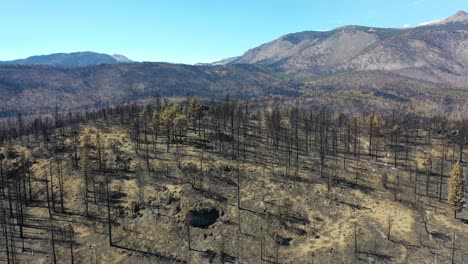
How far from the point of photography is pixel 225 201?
352 ft

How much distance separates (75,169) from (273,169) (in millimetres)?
77748

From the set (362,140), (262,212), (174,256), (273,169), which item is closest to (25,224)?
(174,256)

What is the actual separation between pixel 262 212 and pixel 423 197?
208 feet

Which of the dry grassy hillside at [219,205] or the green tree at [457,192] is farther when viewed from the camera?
the green tree at [457,192]

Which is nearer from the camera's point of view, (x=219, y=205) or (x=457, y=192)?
(x=457, y=192)

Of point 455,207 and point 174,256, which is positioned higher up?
point 455,207

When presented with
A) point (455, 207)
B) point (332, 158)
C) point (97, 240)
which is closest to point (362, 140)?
point (332, 158)

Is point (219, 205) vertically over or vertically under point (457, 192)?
under

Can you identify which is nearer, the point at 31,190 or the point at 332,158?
the point at 31,190

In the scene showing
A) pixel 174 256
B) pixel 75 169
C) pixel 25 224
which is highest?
pixel 75 169

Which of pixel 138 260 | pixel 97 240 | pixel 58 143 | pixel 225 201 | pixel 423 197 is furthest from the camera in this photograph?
pixel 58 143

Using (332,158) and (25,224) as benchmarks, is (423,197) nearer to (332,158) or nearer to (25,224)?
(332,158)

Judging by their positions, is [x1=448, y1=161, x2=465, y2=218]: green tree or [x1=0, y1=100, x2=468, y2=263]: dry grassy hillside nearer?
[x1=0, y1=100, x2=468, y2=263]: dry grassy hillside

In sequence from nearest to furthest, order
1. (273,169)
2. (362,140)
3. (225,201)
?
(225,201), (273,169), (362,140)
